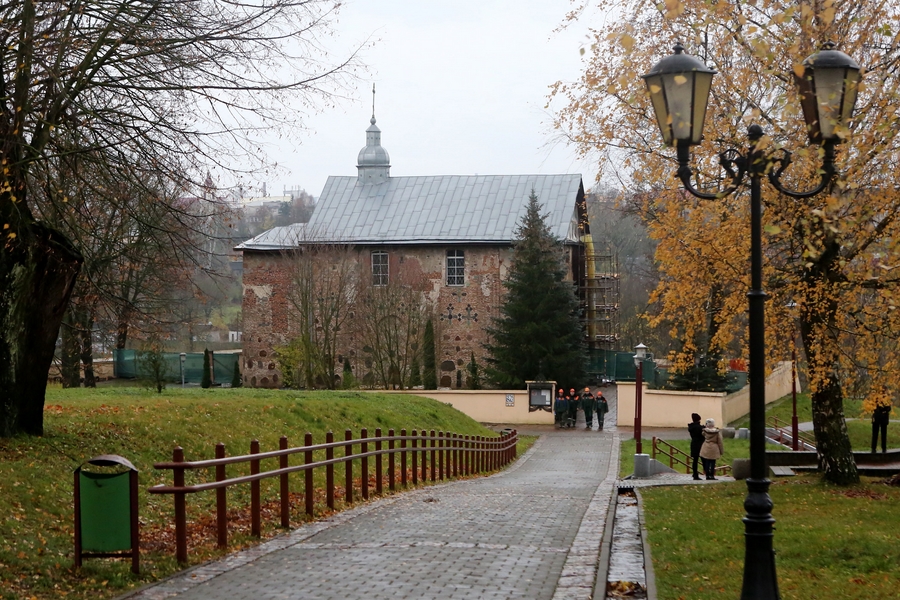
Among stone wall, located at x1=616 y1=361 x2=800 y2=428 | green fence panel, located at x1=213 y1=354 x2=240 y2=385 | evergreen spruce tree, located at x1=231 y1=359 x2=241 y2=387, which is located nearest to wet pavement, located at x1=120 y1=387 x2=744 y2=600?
stone wall, located at x1=616 y1=361 x2=800 y2=428

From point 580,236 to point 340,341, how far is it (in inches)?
601

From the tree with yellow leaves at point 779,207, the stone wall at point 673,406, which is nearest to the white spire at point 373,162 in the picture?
the stone wall at point 673,406

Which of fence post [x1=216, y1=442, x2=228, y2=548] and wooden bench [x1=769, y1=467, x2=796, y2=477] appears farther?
wooden bench [x1=769, y1=467, x2=796, y2=477]

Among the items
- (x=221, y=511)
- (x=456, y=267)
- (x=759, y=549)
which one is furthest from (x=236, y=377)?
(x=759, y=549)

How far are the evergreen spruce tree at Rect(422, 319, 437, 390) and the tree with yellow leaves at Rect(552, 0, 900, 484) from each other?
32007mm

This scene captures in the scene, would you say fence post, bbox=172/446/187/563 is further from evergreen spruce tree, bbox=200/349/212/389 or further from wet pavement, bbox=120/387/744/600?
evergreen spruce tree, bbox=200/349/212/389

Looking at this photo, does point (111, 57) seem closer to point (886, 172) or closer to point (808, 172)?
point (808, 172)

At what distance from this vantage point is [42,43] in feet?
38.2

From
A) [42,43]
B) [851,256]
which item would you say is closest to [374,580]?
[42,43]

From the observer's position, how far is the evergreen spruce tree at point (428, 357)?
4859 cm

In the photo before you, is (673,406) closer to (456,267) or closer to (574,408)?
(574,408)

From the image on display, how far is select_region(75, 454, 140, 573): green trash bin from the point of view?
7.83 m

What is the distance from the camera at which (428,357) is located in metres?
48.8

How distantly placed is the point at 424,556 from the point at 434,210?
47.5 m
